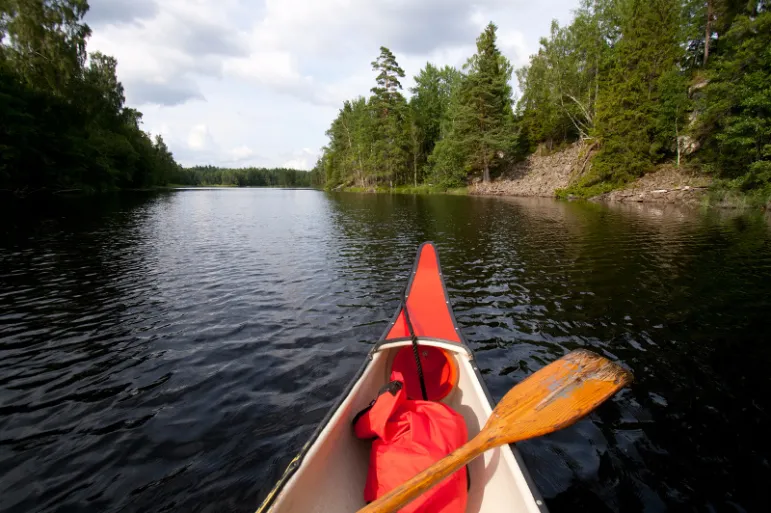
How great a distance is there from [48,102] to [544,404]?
6020 centimetres

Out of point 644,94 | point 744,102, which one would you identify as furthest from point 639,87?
point 744,102

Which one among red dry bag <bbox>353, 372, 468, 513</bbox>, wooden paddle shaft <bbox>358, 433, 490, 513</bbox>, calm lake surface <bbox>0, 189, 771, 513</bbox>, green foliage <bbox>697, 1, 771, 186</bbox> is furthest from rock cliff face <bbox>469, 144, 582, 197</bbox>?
wooden paddle shaft <bbox>358, 433, 490, 513</bbox>

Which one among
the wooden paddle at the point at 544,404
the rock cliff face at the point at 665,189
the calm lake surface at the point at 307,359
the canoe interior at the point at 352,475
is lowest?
the calm lake surface at the point at 307,359

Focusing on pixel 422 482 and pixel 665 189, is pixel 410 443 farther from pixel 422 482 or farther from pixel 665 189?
pixel 665 189

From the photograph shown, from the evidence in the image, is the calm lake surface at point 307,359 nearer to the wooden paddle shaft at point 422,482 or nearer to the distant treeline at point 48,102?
the wooden paddle shaft at point 422,482

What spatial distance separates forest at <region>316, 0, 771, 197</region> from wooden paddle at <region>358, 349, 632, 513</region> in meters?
30.1

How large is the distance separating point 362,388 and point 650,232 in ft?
62.0

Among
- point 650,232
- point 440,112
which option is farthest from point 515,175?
point 650,232

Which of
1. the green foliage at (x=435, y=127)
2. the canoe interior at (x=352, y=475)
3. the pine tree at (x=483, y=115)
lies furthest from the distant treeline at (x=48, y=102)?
the pine tree at (x=483, y=115)

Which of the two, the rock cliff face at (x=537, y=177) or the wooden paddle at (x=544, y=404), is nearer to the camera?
the wooden paddle at (x=544, y=404)

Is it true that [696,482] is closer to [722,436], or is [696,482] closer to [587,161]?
[722,436]

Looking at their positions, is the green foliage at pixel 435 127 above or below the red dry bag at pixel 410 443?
above

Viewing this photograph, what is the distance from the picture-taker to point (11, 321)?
752 centimetres

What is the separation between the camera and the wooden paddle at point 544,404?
2611 millimetres
